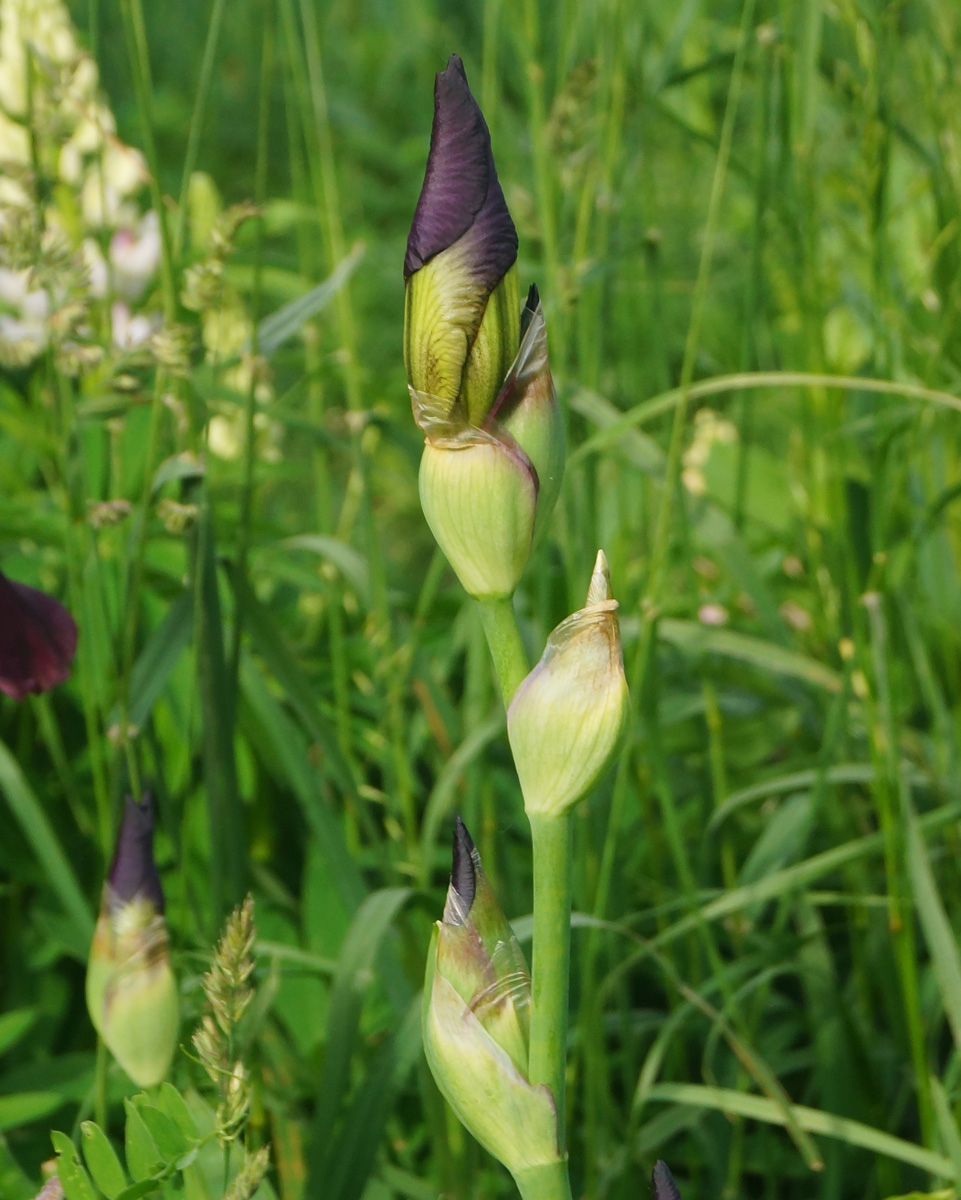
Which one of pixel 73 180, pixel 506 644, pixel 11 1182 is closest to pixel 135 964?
pixel 11 1182

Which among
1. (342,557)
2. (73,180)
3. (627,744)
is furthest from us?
(73,180)

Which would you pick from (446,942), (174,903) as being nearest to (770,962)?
(174,903)

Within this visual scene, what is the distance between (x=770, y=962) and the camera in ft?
3.29

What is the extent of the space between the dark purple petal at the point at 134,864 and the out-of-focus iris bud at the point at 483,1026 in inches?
7.4

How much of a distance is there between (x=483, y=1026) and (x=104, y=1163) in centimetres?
18

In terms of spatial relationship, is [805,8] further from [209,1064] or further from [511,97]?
[511,97]

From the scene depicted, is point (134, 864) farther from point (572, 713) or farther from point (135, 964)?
point (572, 713)

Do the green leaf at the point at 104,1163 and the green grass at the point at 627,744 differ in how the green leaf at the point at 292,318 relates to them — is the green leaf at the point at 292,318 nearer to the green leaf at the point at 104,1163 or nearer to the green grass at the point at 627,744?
the green grass at the point at 627,744

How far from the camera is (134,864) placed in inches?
23.9

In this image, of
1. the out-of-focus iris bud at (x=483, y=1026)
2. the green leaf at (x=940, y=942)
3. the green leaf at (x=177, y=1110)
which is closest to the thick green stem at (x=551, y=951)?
the out-of-focus iris bud at (x=483, y=1026)

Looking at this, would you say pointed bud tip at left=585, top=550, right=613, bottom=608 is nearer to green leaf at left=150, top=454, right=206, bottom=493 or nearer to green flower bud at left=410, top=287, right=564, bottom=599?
green flower bud at left=410, top=287, right=564, bottom=599

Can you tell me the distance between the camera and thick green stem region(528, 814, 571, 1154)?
17.5 inches

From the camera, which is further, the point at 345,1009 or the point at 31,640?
the point at 345,1009

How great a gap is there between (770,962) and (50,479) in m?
0.77
